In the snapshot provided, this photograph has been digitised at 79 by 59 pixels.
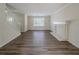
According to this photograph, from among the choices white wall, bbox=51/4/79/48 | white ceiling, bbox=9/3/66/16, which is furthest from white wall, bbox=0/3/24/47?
white wall, bbox=51/4/79/48

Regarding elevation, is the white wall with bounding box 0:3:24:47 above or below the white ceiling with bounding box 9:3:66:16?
below

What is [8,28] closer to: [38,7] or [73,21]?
[38,7]

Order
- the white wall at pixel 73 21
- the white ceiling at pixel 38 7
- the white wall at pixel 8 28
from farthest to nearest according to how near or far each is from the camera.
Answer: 1. the white wall at pixel 8 28
2. the white wall at pixel 73 21
3. the white ceiling at pixel 38 7

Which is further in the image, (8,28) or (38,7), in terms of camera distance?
(8,28)

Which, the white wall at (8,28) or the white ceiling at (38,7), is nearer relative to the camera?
the white ceiling at (38,7)

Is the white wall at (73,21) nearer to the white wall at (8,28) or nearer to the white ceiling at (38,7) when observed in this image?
the white ceiling at (38,7)

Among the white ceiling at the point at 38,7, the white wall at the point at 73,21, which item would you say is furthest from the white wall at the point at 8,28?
the white wall at the point at 73,21

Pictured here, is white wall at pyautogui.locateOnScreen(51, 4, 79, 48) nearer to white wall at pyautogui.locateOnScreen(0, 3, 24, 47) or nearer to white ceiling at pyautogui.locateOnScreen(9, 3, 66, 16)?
white ceiling at pyautogui.locateOnScreen(9, 3, 66, 16)

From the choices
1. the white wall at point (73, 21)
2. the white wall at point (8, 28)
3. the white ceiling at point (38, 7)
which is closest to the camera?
the white ceiling at point (38, 7)

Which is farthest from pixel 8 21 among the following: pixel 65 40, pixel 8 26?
pixel 65 40

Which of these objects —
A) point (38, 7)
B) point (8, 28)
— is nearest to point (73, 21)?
point (38, 7)

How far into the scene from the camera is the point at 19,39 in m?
1.72
